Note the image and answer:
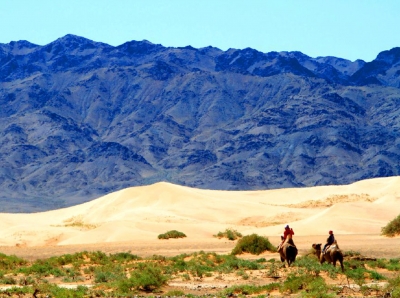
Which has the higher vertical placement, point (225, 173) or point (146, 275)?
point (225, 173)

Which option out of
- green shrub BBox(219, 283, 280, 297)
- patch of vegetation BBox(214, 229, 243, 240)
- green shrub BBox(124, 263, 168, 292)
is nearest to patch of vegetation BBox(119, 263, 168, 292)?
green shrub BBox(124, 263, 168, 292)

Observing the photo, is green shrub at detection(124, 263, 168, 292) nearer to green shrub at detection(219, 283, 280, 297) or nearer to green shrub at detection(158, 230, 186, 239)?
green shrub at detection(219, 283, 280, 297)

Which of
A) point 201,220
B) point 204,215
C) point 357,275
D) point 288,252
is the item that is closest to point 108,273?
point 288,252

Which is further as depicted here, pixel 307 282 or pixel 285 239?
pixel 285 239

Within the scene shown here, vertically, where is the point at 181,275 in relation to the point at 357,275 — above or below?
above

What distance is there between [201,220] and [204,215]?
2.42m

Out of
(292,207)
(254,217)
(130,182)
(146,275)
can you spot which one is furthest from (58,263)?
(130,182)

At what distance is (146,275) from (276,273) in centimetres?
422

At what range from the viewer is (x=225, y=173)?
628ft

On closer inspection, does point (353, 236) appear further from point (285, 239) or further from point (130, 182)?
point (130, 182)

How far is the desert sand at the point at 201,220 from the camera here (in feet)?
137

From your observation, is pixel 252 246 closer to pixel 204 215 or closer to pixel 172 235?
pixel 172 235

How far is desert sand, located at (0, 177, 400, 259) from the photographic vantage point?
137 feet

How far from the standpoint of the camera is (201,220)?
59969 mm
